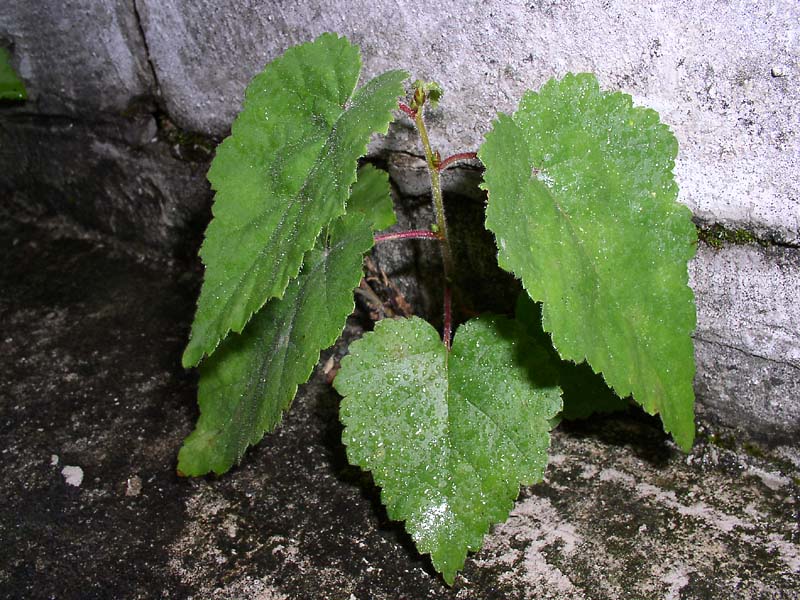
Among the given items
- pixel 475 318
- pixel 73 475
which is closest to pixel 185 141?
pixel 73 475

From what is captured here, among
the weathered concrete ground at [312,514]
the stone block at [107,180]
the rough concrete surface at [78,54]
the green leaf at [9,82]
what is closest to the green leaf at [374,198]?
the weathered concrete ground at [312,514]

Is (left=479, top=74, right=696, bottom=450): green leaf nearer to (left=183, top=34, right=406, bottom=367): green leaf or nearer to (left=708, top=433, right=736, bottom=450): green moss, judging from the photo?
(left=183, top=34, right=406, bottom=367): green leaf

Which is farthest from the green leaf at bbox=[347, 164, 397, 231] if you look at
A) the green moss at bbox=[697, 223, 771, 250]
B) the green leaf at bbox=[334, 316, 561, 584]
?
the green moss at bbox=[697, 223, 771, 250]

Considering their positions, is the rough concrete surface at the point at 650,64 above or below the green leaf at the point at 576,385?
above

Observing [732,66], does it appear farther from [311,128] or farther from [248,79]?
[248,79]

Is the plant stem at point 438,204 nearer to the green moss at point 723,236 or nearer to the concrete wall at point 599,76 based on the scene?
the concrete wall at point 599,76

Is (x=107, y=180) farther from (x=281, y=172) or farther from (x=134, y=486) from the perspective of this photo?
(x=281, y=172)
